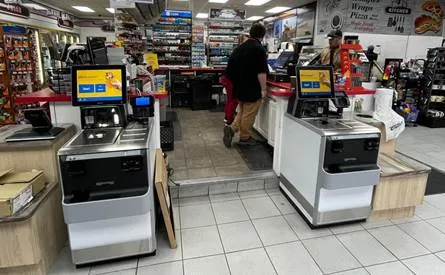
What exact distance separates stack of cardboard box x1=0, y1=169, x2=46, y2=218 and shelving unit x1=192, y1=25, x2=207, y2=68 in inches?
235

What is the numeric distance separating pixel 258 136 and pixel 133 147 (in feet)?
9.81

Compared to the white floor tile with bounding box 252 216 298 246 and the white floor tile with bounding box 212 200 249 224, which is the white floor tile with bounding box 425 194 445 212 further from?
the white floor tile with bounding box 212 200 249 224

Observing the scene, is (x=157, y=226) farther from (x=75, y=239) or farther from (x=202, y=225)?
(x=75, y=239)

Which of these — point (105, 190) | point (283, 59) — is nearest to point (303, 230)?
point (105, 190)

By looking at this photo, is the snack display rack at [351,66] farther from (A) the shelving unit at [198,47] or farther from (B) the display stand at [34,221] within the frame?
(A) the shelving unit at [198,47]

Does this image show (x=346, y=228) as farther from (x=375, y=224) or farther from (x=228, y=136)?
(x=228, y=136)

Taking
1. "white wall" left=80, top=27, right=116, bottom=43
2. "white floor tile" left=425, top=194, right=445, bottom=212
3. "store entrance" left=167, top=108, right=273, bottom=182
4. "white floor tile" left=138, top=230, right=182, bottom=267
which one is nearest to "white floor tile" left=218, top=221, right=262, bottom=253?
"white floor tile" left=138, top=230, right=182, bottom=267

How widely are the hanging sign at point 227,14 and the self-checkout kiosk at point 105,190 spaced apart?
20.4 ft

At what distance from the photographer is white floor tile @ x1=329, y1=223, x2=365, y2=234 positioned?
2.66 metres

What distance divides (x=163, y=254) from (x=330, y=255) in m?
1.33

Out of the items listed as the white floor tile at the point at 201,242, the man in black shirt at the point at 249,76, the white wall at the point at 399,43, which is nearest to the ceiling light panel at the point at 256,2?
the white wall at the point at 399,43

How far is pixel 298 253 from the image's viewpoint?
2.35 meters

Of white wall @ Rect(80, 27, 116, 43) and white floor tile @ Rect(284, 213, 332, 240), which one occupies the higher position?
white wall @ Rect(80, 27, 116, 43)

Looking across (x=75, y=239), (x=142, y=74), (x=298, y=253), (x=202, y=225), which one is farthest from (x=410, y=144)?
(x=75, y=239)
